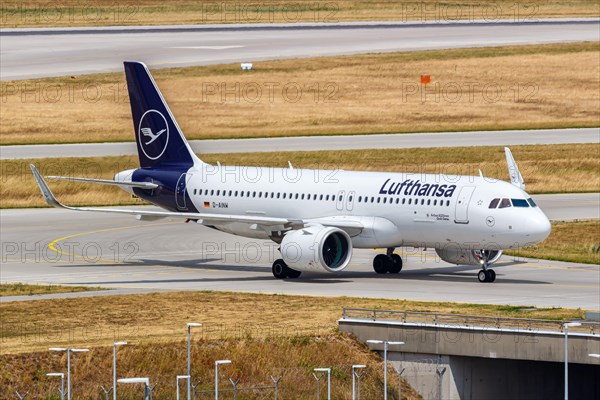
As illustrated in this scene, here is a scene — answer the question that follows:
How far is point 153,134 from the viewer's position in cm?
7131

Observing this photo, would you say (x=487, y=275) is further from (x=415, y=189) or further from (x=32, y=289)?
(x=32, y=289)

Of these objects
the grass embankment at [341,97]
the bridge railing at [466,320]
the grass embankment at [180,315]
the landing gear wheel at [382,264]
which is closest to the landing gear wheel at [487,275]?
the landing gear wheel at [382,264]

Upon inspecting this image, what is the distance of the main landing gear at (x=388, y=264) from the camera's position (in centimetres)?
6581

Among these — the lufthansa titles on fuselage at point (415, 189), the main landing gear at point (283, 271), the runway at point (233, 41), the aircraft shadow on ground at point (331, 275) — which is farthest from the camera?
the runway at point (233, 41)

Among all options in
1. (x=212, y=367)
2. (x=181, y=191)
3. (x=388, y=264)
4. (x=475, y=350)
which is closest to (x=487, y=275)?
(x=388, y=264)

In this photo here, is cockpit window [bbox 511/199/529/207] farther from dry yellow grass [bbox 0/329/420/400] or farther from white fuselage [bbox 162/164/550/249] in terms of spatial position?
dry yellow grass [bbox 0/329/420/400]

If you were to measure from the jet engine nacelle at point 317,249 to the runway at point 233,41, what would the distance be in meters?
68.4

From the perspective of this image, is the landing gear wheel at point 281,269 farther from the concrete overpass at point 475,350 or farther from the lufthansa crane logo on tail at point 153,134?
the concrete overpass at point 475,350

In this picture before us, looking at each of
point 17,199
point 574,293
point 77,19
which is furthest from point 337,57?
point 574,293

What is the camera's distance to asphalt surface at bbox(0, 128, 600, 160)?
4001 inches

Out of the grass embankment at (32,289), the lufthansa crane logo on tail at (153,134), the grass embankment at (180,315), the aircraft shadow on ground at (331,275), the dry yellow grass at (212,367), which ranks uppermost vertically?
the lufthansa crane logo on tail at (153,134)

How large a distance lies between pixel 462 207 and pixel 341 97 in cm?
6374

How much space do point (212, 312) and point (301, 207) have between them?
1244 centimetres

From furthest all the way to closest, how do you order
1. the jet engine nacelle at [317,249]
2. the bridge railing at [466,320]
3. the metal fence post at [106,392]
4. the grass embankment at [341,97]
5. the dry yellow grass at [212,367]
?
the grass embankment at [341,97], the jet engine nacelle at [317,249], the bridge railing at [466,320], the dry yellow grass at [212,367], the metal fence post at [106,392]
